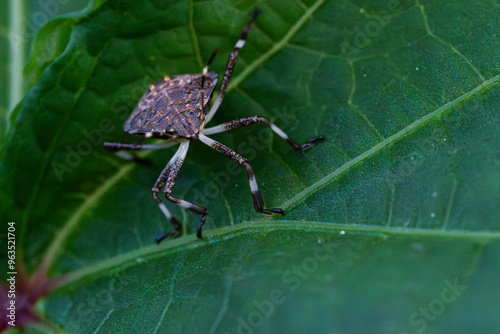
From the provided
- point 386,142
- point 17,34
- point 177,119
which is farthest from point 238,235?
point 17,34

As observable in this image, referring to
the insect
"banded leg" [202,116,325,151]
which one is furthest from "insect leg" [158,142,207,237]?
"banded leg" [202,116,325,151]

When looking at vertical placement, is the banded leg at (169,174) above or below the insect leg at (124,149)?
below

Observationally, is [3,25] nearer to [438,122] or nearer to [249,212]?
[249,212]

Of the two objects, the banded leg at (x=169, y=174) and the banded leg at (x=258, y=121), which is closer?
the banded leg at (x=258, y=121)

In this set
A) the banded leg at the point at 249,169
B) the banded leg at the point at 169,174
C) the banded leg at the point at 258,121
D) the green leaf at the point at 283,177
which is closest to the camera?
the green leaf at the point at 283,177

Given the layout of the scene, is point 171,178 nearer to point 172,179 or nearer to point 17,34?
point 172,179

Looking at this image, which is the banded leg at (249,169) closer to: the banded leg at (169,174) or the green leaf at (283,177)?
the green leaf at (283,177)

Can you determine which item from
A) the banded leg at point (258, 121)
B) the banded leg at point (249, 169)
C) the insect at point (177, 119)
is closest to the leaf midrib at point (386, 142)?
the banded leg at point (249, 169)

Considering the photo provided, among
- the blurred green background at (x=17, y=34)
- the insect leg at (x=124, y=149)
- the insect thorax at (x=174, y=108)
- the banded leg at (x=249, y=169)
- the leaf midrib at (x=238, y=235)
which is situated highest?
the blurred green background at (x=17, y=34)

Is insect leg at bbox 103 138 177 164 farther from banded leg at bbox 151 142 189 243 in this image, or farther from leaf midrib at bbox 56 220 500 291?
leaf midrib at bbox 56 220 500 291
